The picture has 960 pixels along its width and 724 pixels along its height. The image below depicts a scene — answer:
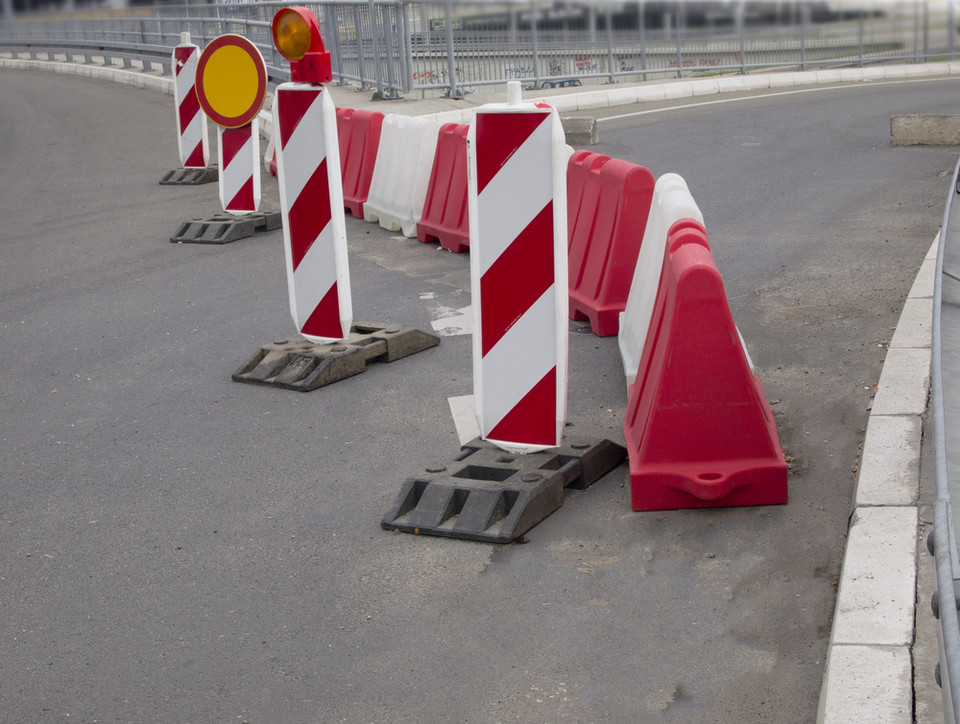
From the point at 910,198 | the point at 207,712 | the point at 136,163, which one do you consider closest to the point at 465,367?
the point at 207,712

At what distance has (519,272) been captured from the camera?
14.5 ft

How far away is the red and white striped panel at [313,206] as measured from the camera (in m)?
6.03

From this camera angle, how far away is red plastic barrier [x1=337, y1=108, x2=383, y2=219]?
10.5 m

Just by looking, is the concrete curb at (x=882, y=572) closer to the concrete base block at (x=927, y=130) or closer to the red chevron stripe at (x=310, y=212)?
the red chevron stripe at (x=310, y=212)

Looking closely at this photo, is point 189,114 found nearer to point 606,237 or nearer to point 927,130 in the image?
point 606,237

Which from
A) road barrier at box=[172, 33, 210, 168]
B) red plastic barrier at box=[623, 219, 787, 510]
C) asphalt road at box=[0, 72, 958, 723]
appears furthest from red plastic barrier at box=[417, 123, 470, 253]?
red plastic barrier at box=[623, 219, 787, 510]

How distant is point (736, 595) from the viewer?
366 cm

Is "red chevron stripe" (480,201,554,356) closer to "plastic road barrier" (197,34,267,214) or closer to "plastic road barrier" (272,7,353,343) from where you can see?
"plastic road barrier" (272,7,353,343)

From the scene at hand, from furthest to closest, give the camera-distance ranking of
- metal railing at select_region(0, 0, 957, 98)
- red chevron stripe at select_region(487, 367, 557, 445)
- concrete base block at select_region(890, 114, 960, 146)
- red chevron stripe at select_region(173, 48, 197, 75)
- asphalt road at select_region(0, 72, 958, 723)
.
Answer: metal railing at select_region(0, 0, 957, 98) → red chevron stripe at select_region(173, 48, 197, 75) → concrete base block at select_region(890, 114, 960, 146) → red chevron stripe at select_region(487, 367, 557, 445) → asphalt road at select_region(0, 72, 958, 723)

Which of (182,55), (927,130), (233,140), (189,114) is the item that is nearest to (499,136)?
(233,140)

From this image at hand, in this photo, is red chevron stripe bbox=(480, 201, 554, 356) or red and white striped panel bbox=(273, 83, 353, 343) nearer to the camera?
red chevron stripe bbox=(480, 201, 554, 356)

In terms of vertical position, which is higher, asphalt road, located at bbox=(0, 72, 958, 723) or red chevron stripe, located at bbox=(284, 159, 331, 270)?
red chevron stripe, located at bbox=(284, 159, 331, 270)

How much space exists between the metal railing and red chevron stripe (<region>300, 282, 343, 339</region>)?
1160 cm

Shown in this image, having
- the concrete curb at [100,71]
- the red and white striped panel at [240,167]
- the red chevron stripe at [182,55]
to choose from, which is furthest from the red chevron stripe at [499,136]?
the concrete curb at [100,71]
